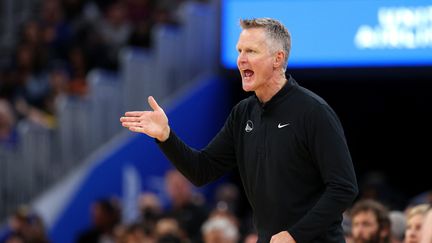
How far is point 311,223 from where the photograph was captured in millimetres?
4586

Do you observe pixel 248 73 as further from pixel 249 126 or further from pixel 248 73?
pixel 249 126

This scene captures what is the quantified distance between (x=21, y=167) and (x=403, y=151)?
475 cm

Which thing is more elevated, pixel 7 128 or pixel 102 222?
pixel 7 128

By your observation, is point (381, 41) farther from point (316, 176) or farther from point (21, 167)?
point (316, 176)

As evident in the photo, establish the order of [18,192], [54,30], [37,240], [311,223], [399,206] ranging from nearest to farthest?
[311,223], [399,206], [37,240], [18,192], [54,30]

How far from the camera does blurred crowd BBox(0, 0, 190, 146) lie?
45.7 feet

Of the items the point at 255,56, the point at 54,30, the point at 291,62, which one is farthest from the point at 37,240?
the point at 255,56

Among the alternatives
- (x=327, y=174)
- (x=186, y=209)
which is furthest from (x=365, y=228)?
(x=186, y=209)

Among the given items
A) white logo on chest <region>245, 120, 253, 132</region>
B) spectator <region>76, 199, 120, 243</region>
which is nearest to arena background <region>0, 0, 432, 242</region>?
spectator <region>76, 199, 120, 243</region>

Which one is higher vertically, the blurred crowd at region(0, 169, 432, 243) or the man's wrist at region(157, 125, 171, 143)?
the man's wrist at region(157, 125, 171, 143)

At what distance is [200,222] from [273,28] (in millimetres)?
5833

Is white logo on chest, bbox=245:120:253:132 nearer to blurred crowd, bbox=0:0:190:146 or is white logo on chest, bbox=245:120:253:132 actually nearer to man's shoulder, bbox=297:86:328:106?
man's shoulder, bbox=297:86:328:106

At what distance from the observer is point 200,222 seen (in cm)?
1045

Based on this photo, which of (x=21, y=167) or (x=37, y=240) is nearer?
(x=37, y=240)
